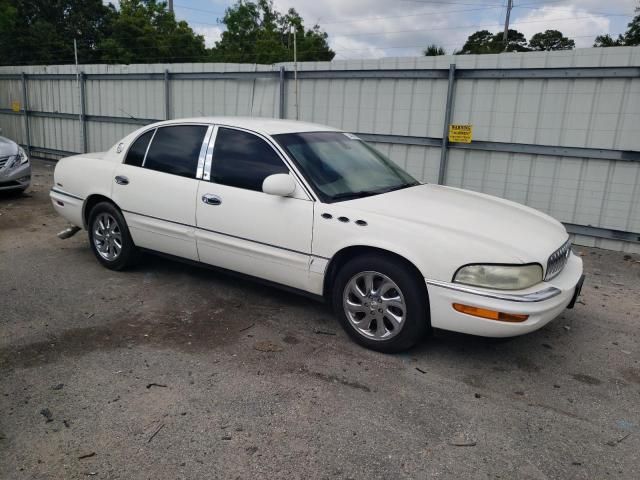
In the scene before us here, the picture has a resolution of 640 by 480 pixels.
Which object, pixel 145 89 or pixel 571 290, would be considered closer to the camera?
pixel 571 290

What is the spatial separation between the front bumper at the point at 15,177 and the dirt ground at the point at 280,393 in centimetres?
451

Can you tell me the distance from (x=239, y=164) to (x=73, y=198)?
2.29m

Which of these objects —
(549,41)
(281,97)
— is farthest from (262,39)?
(281,97)

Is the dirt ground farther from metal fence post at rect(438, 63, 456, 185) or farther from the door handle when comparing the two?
metal fence post at rect(438, 63, 456, 185)

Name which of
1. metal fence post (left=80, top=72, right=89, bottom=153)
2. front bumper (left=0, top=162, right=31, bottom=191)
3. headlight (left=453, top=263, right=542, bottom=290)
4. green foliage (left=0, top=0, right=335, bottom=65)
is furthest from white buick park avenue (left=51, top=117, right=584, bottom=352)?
green foliage (left=0, top=0, right=335, bottom=65)

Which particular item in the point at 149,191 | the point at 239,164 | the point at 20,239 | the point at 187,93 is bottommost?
the point at 20,239

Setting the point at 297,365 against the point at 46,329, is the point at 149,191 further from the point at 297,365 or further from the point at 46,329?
the point at 297,365

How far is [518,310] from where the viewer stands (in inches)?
129

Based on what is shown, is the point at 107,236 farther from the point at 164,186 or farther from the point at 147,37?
the point at 147,37

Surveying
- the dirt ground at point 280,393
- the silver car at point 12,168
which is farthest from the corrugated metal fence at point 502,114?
the silver car at point 12,168

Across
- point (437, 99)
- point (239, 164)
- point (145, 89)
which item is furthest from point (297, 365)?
point (145, 89)

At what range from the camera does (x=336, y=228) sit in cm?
381

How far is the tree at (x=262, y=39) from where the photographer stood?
106ft

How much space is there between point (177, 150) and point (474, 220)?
8.89 feet
